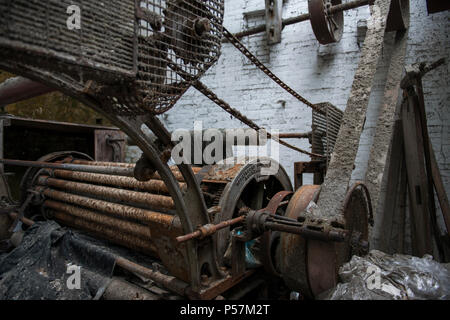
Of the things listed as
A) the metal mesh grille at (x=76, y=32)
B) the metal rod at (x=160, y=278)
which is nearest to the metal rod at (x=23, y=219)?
the metal rod at (x=160, y=278)

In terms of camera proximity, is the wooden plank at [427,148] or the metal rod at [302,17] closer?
the wooden plank at [427,148]

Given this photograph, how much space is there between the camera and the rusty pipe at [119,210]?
1.84m

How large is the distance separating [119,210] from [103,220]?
28 cm

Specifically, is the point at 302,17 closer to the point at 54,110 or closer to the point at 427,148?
the point at 427,148

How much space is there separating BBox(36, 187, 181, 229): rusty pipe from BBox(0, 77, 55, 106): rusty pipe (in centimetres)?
96

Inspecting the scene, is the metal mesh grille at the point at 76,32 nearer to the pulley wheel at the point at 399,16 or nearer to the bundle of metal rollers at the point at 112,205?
the bundle of metal rollers at the point at 112,205

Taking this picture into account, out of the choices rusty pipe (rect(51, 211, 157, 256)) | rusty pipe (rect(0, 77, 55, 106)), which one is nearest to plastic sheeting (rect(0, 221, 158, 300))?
rusty pipe (rect(51, 211, 157, 256))

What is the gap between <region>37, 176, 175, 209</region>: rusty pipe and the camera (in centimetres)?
200

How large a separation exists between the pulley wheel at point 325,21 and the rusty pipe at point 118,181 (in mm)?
2106

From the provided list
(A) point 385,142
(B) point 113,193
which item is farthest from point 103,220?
(A) point 385,142

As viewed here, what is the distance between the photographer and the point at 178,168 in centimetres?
152

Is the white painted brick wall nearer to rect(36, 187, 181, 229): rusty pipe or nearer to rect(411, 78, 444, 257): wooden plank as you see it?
rect(411, 78, 444, 257): wooden plank
